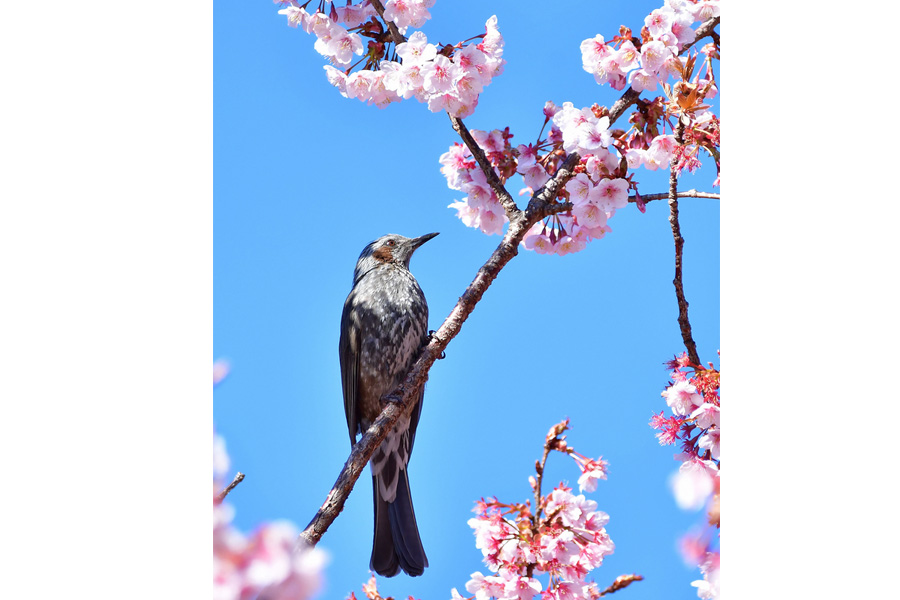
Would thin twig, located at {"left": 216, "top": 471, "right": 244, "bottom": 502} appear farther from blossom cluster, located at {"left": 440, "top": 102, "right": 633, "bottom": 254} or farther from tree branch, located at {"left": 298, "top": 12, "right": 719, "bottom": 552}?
blossom cluster, located at {"left": 440, "top": 102, "right": 633, "bottom": 254}

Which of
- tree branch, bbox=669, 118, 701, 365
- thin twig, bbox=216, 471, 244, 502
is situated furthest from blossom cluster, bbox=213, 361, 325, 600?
tree branch, bbox=669, 118, 701, 365

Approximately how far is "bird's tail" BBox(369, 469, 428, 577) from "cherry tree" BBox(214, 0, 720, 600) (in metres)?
0.37

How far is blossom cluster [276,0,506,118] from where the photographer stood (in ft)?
5.35

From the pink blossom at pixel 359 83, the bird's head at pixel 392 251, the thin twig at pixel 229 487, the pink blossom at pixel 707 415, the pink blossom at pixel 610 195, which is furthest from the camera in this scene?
the bird's head at pixel 392 251

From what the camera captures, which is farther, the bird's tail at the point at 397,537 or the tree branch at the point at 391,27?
the bird's tail at the point at 397,537

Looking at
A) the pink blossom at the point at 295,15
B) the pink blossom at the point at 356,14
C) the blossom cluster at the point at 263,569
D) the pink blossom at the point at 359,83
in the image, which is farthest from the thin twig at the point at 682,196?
the blossom cluster at the point at 263,569

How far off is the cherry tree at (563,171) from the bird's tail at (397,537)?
14.6 inches

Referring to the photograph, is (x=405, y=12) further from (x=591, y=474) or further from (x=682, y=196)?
(x=591, y=474)

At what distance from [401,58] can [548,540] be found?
1.10 metres

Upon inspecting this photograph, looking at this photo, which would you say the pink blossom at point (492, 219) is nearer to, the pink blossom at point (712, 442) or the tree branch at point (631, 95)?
the tree branch at point (631, 95)

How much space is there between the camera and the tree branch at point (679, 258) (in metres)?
1.57

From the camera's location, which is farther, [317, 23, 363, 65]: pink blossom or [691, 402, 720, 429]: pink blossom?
[317, 23, 363, 65]: pink blossom
